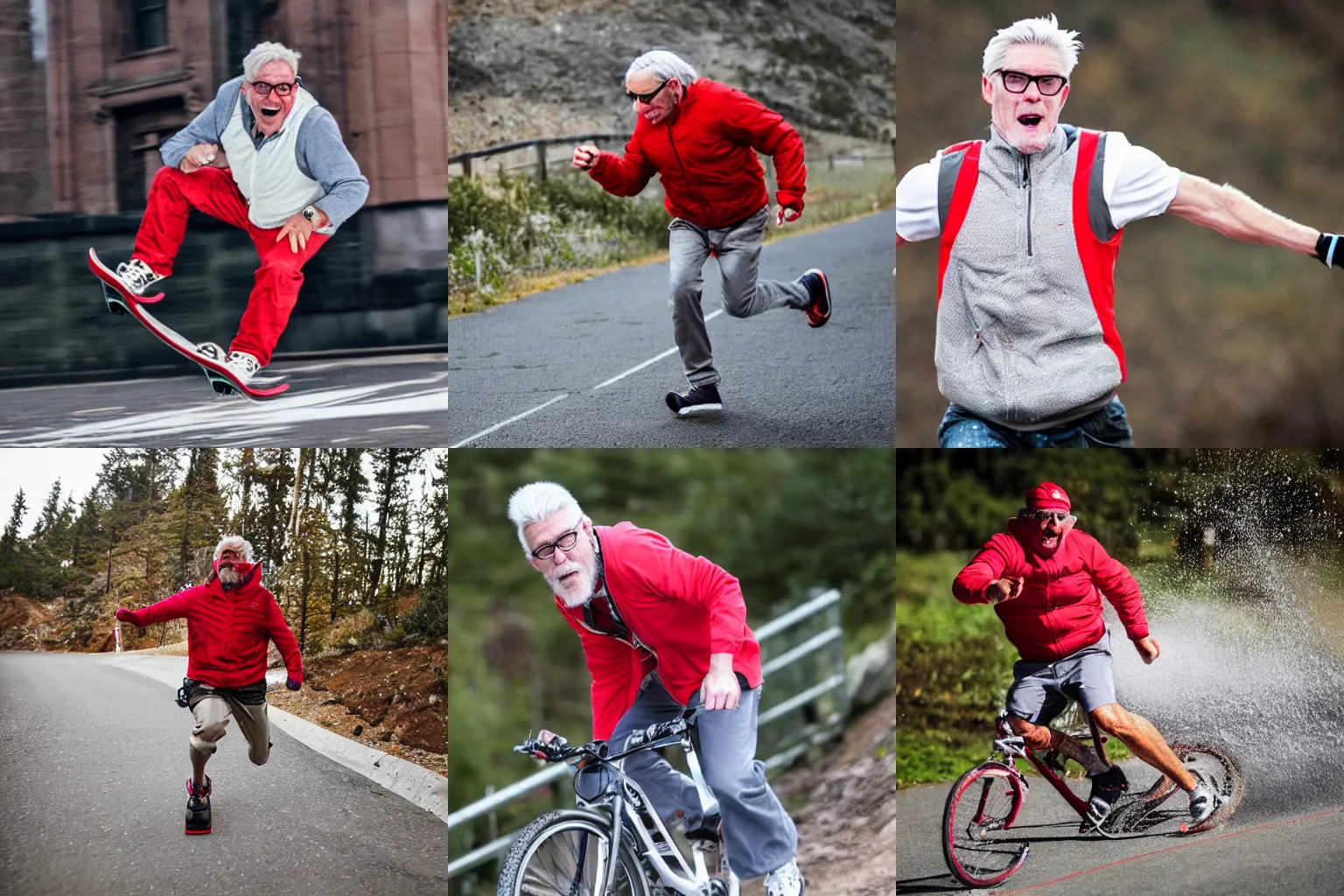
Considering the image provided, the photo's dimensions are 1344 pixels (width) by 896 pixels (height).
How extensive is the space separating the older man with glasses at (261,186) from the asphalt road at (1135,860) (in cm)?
317

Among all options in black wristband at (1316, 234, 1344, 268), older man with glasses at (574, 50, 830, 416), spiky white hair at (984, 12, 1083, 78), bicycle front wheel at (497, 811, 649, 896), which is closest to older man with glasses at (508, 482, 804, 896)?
bicycle front wheel at (497, 811, 649, 896)

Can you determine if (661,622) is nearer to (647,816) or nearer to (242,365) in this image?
(647,816)

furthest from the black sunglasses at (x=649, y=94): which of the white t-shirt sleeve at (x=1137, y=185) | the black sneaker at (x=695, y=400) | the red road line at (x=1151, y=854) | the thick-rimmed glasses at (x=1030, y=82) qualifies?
the red road line at (x=1151, y=854)

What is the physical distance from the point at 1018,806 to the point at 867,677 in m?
1.03

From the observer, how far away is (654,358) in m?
5.64

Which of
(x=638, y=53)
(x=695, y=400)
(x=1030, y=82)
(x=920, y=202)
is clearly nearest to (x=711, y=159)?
(x=638, y=53)

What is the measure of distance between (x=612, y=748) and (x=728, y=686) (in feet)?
2.16

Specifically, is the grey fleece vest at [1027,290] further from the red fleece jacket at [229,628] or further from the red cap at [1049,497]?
the red fleece jacket at [229,628]

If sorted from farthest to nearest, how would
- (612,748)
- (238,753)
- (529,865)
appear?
(238,753) < (612,748) < (529,865)

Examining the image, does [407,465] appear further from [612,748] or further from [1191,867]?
[1191,867]

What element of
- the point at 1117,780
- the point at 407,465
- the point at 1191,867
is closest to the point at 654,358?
the point at 407,465

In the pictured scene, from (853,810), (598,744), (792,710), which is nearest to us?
(598,744)

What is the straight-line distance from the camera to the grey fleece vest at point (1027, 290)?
16.9ft

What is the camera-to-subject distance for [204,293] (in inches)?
221
